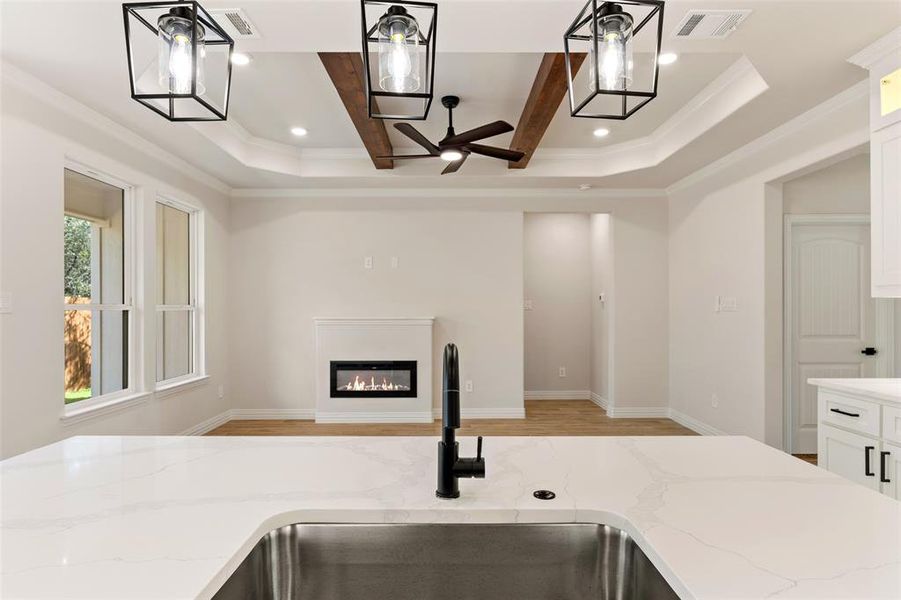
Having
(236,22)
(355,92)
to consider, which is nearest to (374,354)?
(355,92)

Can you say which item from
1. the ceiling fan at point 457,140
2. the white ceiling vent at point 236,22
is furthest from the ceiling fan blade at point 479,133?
the white ceiling vent at point 236,22

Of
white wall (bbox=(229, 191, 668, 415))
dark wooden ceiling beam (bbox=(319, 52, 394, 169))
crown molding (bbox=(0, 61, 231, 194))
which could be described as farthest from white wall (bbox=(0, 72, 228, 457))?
white wall (bbox=(229, 191, 668, 415))

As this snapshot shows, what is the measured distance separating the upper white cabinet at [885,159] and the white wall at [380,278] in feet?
11.1

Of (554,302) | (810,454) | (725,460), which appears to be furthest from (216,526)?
(554,302)

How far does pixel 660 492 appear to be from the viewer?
1.07 metres

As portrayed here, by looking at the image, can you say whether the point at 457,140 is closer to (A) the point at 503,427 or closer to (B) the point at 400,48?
(B) the point at 400,48

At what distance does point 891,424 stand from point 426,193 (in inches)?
174

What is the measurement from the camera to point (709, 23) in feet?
7.32

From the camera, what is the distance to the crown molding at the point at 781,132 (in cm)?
310

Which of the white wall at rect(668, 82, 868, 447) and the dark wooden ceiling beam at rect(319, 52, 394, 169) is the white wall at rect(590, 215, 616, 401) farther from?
the dark wooden ceiling beam at rect(319, 52, 394, 169)

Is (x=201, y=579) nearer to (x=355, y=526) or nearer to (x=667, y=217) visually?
(x=355, y=526)

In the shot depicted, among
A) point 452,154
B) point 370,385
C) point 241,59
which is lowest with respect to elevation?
point 370,385

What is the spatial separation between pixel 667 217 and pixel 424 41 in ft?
17.5

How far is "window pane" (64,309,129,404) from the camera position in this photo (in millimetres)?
3435
